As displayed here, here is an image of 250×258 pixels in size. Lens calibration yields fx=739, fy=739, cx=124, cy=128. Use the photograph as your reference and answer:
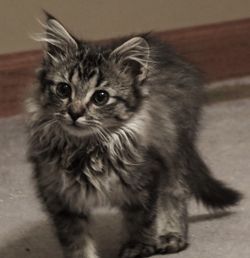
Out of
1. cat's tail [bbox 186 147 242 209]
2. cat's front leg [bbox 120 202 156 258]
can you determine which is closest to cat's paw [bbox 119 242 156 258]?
cat's front leg [bbox 120 202 156 258]

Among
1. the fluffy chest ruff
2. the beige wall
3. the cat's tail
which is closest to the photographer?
the fluffy chest ruff

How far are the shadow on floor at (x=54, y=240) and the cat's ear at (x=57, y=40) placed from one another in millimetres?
522

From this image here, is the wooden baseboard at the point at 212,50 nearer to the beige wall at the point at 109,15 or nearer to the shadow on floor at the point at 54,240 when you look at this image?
the beige wall at the point at 109,15

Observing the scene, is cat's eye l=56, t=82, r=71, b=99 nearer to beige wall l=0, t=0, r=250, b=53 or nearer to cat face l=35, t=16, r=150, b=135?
cat face l=35, t=16, r=150, b=135

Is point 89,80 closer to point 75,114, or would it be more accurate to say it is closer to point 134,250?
point 75,114

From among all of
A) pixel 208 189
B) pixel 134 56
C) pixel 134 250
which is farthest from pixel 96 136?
pixel 208 189

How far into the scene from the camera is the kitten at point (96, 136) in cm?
173

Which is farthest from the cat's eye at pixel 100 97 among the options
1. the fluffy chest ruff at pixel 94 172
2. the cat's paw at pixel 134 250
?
the cat's paw at pixel 134 250

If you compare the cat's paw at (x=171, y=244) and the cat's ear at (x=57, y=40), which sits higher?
the cat's ear at (x=57, y=40)

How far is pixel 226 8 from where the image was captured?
3.12 meters

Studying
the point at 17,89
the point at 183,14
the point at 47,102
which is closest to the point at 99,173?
the point at 47,102

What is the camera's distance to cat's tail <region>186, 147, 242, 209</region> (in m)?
2.08

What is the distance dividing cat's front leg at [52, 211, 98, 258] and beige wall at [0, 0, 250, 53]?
115cm

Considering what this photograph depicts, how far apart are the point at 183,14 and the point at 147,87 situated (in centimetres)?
130
